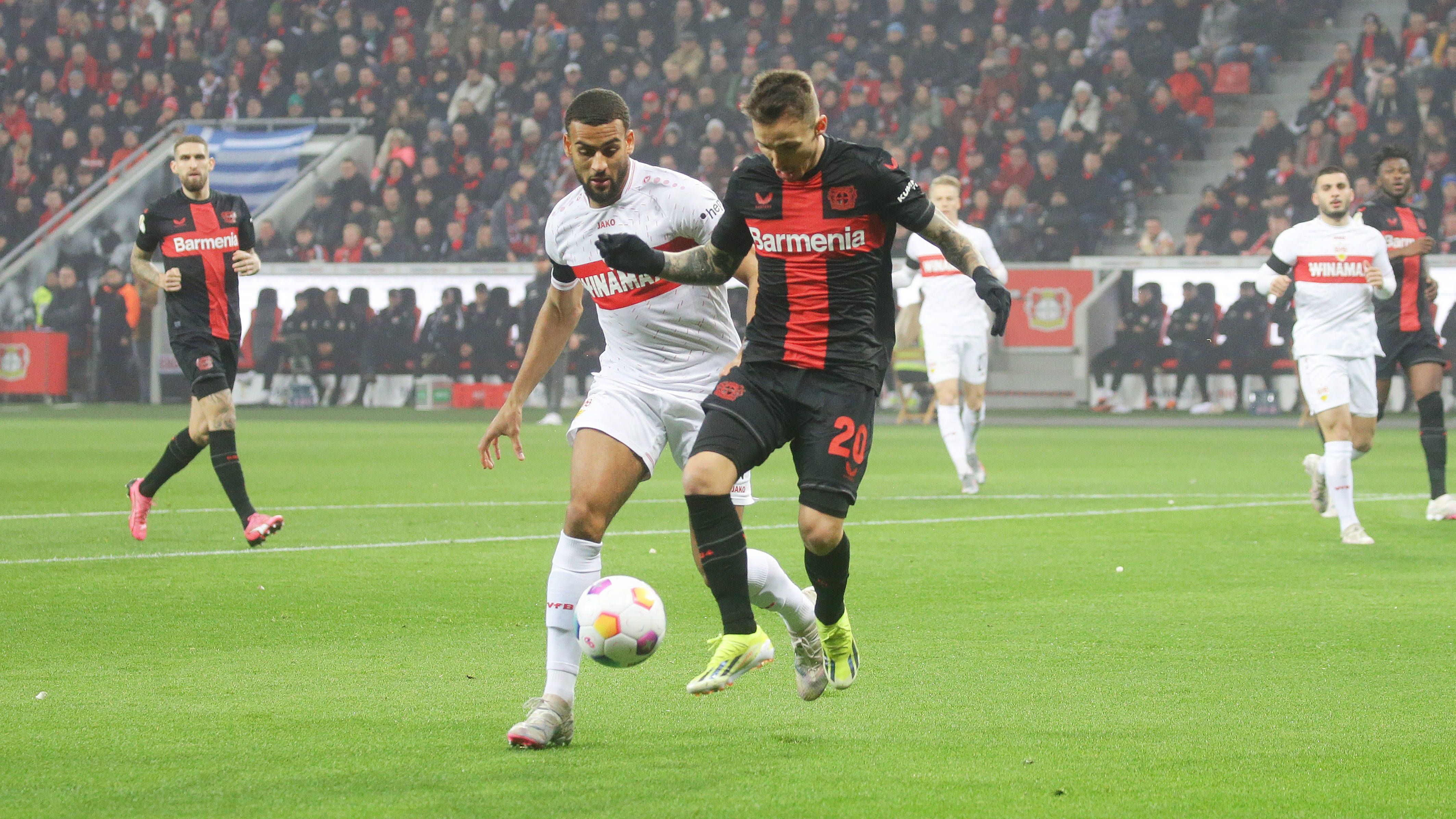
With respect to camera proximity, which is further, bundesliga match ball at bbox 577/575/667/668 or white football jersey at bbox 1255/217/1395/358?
white football jersey at bbox 1255/217/1395/358

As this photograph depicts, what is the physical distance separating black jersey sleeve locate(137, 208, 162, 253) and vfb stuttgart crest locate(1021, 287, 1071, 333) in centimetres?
1774

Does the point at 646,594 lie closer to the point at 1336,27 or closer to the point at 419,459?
the point at 419,459

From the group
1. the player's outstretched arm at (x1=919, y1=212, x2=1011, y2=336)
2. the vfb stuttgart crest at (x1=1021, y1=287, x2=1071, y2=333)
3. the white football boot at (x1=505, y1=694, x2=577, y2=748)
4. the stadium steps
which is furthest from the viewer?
the stadium steps

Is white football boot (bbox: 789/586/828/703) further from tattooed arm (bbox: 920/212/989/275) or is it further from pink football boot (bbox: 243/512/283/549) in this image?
pink football boot (bbox: 243/512/283/549)

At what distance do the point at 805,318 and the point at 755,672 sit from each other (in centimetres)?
132

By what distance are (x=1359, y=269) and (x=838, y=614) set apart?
586cm

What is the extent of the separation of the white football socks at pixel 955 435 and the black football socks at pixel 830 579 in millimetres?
7277

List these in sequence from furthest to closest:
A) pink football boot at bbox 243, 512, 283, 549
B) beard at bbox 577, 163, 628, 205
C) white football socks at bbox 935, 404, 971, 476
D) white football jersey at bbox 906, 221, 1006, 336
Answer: white football jersey at bbox 906, 221, 1006, 336 < white football socks at bbox 935, 404, 971, 476 < pink football boot at bbox 243, 512, 283, 549 < beard at bbox 577, 163, 628, 205

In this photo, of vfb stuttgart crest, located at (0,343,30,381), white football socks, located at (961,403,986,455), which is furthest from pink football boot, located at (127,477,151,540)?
vfb stuttgart crest, located at (0,343,30,381)

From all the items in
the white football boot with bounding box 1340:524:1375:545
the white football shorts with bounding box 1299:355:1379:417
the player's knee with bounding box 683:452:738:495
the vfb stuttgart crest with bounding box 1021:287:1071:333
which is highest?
the player's knee with bounding box 683:452:738:495

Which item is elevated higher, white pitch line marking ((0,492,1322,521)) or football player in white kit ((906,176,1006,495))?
football player in white kit ((906,176,1006,495))

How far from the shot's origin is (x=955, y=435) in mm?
12641

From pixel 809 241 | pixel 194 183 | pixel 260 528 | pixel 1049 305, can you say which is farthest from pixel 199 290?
pixel 1049 305

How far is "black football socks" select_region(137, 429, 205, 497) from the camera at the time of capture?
30.9 ft
